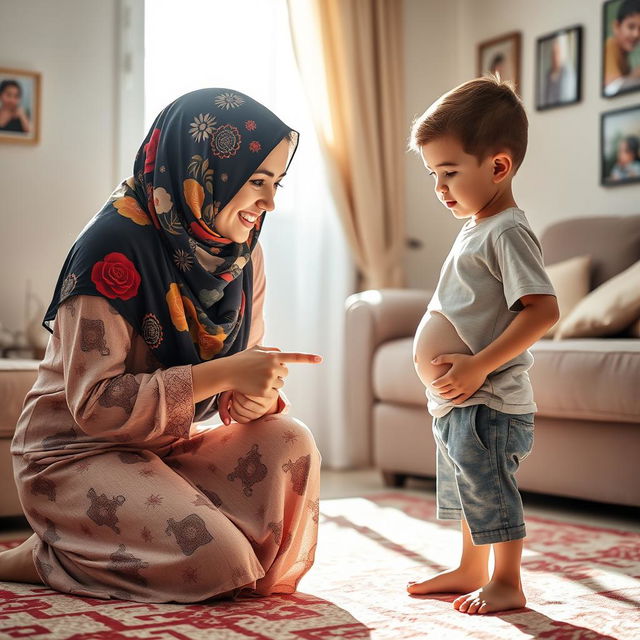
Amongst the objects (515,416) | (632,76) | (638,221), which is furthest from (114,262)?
(632,76)

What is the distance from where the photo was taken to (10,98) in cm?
371

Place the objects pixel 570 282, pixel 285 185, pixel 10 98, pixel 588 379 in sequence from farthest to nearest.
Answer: pixel 285 185
pixel 10 98
pixel 570 282
pixel 588 379

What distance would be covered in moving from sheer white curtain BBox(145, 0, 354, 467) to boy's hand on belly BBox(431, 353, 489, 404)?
243cm

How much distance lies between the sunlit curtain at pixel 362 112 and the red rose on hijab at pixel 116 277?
254cm

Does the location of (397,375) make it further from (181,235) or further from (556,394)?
(181,235)

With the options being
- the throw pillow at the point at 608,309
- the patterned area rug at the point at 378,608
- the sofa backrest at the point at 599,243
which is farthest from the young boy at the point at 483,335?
the sofa backrest at the point at 599,243

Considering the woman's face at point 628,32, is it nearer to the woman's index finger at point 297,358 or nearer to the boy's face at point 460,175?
the boy's face at point 460,175

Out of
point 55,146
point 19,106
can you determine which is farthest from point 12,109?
point 55,146

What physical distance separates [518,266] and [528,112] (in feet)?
9.35

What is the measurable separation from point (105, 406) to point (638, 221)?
244 cm

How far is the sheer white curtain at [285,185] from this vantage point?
392cm

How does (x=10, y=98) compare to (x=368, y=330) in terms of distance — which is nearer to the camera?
(x=368, y=330)

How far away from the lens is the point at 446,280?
183 cm

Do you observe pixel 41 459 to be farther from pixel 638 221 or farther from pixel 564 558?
pixel 638 221
